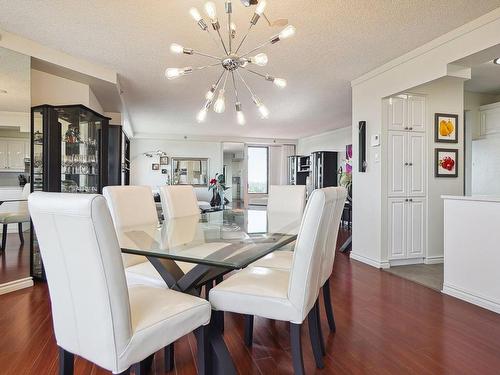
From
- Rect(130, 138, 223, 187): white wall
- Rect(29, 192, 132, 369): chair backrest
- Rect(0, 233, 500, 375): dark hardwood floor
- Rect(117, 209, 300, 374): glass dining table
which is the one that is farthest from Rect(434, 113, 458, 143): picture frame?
Rect(130, 138, 223, 187): white wall

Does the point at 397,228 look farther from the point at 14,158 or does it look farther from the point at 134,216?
the point at 14,158

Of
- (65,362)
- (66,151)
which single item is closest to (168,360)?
(65,362)

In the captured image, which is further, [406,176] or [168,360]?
[406,176]

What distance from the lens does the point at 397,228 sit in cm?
370

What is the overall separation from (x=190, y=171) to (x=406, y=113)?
6457mm

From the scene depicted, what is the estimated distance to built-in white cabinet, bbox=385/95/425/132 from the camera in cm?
367

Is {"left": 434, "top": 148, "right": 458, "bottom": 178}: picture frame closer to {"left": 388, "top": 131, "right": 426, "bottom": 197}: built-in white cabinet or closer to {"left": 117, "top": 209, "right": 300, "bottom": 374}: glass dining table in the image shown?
{"left": 388, "top": 131, "right": 426, "bottom": 197}: built-in white cabinet

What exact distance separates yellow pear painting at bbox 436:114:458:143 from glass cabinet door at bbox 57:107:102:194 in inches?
168

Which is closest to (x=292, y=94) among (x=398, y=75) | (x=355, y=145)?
(x=355, y=145)

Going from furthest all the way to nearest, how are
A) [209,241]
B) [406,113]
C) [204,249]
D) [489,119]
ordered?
[489,119], [406,113], [209,241], [204,249]

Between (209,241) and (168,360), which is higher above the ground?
(209,241)

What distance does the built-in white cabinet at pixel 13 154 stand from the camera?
2961mm

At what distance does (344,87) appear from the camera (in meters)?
4.41

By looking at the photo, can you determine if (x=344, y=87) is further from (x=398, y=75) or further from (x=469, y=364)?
(x=469, y=364)
